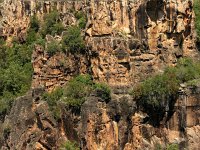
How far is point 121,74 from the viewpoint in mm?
34719

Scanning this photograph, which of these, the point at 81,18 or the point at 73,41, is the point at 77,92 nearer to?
the point at 73,41

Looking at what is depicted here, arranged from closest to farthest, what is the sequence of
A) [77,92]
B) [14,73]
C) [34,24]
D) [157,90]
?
[157,90] < [77,92] < [14,73] < [34,24]

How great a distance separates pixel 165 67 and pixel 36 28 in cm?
1070

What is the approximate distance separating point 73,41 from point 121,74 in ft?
13.9

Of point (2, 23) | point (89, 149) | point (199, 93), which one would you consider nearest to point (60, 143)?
point (89, 149)

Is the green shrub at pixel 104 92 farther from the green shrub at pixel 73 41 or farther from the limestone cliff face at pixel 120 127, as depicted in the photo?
the green shrub at pixel 73 41

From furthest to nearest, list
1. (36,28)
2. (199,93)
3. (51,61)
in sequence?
(36,28) < (51,61) < (199,93)

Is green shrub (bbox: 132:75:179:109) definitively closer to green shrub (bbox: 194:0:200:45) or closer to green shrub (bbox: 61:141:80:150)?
green shrub (bbox: 194:0:200:45)

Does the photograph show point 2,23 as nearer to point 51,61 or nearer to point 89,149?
point 51,61

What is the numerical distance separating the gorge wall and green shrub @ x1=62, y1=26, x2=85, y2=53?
1.58ft

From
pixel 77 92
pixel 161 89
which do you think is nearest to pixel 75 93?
pixel 77 92

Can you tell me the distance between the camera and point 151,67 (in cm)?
3462

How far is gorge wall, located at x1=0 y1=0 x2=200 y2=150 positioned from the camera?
3344 centimetres

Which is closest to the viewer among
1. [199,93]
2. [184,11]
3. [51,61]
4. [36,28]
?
[199,93]
